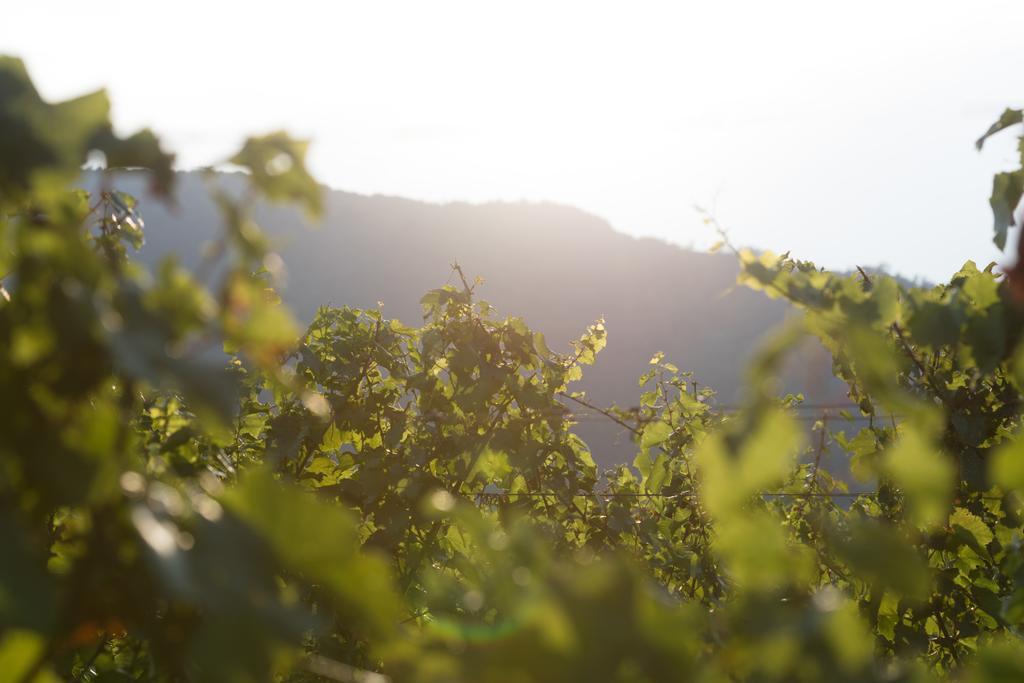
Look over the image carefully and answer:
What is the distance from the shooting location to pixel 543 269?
6725 cm

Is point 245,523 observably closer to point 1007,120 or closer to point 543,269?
point 1007,120

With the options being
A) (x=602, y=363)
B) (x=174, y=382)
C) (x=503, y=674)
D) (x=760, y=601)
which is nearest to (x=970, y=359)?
(x=760, y=601)

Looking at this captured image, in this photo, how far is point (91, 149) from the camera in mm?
963

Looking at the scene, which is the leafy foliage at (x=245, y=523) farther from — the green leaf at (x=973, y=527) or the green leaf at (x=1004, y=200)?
the green leaf at (x=973, y=527)

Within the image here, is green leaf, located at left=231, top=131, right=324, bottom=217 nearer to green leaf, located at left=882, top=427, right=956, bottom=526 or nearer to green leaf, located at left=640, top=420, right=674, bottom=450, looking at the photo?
green leaf, located at left=882, top=427, right=956, bottom=526

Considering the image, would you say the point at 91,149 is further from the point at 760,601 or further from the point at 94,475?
the point at 760,601

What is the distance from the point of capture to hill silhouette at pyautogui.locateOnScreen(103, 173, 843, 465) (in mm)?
64438

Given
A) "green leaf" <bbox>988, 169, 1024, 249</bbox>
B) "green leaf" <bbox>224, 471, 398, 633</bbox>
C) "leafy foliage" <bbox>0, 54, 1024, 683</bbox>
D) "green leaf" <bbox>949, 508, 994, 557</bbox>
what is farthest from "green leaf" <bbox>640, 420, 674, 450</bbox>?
"green leaf" <bbox>224, 471, 398, 633</bbox>

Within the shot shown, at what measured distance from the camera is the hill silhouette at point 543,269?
6444cm

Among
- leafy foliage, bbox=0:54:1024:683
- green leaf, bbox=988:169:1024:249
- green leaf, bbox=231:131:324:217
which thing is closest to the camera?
leafy foliage, bbox=0:54:1024:683

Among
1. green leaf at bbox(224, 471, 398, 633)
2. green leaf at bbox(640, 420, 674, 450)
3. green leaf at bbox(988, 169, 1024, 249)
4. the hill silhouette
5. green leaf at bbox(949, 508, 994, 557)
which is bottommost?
green leaf at bbox(224, 471, 398, 633)

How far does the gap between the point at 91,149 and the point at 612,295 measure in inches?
2641

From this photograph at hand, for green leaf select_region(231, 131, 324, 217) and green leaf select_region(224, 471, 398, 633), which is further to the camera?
green leaf select_region(231, 131, 324, 217)

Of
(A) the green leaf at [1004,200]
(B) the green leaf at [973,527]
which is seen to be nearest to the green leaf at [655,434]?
(B) the green leaf at [973,527]
